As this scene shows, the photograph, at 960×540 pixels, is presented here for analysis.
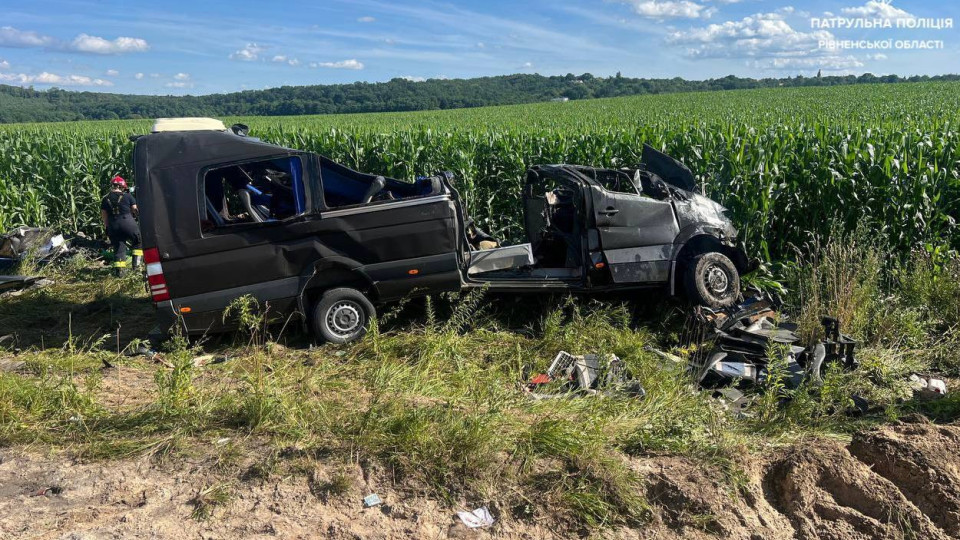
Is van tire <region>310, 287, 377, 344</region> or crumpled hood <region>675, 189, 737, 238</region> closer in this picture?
van tire <region>310, 287, 377, 344</region>

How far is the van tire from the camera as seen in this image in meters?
6.79

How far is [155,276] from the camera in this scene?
635 centimetres

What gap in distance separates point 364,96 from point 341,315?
8174cm

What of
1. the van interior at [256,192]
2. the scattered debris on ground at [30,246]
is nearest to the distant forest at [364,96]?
the scattered debris on ground at [30,246]

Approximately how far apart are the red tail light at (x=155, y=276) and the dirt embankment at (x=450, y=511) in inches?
93.0

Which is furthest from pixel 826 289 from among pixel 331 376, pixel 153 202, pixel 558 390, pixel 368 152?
pixel 368 152

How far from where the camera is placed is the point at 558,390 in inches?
215

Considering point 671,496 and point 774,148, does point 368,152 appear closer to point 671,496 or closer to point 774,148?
point 774,148

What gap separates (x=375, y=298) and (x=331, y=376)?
4.14 ft

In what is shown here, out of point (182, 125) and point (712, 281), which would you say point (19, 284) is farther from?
point (712, 281)

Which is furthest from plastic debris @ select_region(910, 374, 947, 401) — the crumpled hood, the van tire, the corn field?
the van tire

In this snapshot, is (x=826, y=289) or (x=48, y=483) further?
(x=826, y=289)

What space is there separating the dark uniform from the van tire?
540 cm

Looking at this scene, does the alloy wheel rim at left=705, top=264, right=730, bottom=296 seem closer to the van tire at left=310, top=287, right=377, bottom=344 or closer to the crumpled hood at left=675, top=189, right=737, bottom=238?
the crumpled hood at left=675, top=189, right=737, bottom=238
